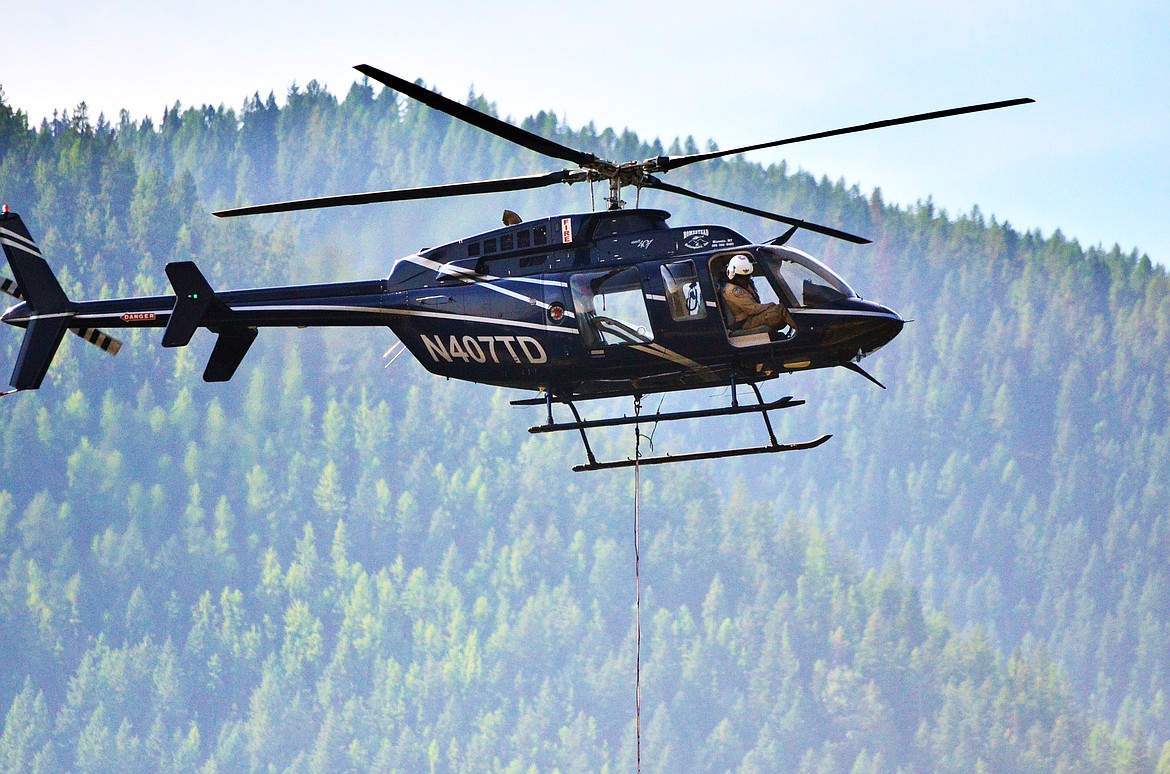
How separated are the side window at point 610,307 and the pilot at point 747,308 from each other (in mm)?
712

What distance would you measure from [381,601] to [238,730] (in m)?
14.0

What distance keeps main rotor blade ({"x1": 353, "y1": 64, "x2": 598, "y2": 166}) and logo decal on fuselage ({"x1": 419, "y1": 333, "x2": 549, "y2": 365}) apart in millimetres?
1732

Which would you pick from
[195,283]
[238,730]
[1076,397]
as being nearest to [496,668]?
[238,730]

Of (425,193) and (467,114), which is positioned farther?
(425,193)

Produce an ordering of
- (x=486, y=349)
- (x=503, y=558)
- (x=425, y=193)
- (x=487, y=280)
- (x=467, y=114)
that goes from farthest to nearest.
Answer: (x=503, y=558) < (x=487, y=280) < (x=486, y=349) < (x=425, y=193) < (x=467, y=114)

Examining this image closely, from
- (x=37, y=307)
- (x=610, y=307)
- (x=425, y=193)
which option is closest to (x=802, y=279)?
(x=610, y=307)

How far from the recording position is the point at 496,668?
124125 millimetres

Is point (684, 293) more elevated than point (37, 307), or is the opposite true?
point (684, 293)

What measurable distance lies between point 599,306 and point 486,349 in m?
1.16

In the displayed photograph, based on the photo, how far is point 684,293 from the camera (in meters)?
15.5

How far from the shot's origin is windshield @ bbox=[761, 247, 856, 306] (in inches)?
Answer: 609

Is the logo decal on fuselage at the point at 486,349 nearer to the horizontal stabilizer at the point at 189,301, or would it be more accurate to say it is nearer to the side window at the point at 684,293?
the side window at the point at 684,293

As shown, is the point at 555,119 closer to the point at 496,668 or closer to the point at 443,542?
the point at 443,542

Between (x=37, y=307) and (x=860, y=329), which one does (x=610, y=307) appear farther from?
(x=37, y=307)
